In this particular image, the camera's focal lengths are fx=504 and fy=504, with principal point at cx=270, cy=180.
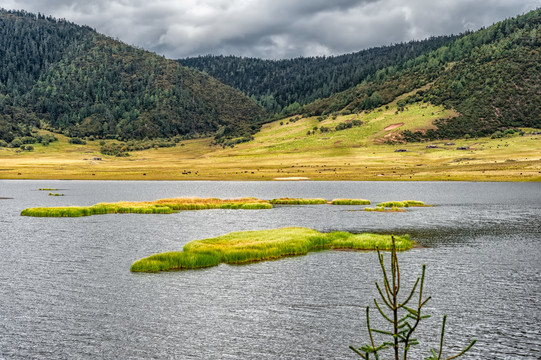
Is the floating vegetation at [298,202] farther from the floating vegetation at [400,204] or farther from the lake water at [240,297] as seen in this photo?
the lake water at [240,297]

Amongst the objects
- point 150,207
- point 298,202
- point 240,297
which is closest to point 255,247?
point 240,297

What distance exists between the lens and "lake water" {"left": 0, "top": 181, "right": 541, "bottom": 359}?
1089 inches

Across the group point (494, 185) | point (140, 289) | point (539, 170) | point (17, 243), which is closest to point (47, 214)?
point (17, 243)

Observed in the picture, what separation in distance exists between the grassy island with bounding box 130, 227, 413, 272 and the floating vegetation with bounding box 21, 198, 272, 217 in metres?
34.3

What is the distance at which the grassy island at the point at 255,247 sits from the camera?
1843 inches

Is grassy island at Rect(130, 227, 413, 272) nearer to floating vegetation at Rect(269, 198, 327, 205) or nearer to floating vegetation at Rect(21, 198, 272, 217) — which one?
floating vegetation at Rect(21, 198, 272, 217)

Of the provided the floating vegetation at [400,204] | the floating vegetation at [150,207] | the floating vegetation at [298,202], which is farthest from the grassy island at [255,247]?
the floating vegetation at [298,202]

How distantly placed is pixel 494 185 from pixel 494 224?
85372 mm

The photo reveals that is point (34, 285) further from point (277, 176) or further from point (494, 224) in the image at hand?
point (277, 176)

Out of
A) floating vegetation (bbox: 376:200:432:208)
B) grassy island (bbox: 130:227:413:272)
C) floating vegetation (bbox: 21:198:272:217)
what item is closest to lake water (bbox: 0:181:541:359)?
grassy island (bbox: 130:227:413:272)

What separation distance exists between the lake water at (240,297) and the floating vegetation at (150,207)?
52.5ft

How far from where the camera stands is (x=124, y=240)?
61.8 meters

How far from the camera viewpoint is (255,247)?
52906mm

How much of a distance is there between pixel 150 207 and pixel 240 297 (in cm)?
6020
